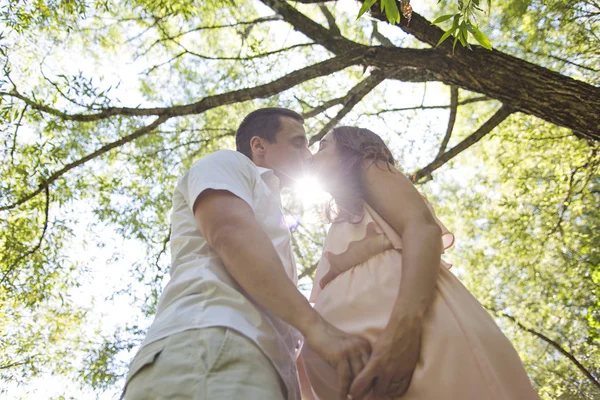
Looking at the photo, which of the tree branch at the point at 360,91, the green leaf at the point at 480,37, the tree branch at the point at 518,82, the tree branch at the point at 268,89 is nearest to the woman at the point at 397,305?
the green leaf at the point at 480,37

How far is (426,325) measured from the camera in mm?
1303

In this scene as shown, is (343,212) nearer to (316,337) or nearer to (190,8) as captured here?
(316,337)

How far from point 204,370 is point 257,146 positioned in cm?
149

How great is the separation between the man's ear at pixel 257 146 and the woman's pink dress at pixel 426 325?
91cm

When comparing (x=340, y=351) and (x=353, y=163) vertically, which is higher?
(x=353, y=163)

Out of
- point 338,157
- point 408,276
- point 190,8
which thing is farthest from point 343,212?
point 190,8

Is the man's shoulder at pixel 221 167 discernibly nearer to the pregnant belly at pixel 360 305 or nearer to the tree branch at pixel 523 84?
the pregnant belly at pixel 360 305

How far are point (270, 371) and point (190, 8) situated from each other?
434 cm

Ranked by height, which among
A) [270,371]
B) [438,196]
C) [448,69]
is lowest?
[270,371]

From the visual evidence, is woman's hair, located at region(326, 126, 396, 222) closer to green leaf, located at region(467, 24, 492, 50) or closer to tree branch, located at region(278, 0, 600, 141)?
green leaf, located at region(467, 24, 492, 50)

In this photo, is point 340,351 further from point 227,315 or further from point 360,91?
point 360,91

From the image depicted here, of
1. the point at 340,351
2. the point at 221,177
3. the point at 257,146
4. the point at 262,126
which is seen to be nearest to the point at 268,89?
the point at 262,126

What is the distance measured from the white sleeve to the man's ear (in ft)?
2.08

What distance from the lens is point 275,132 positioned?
2.43 m
